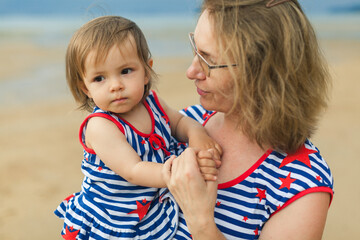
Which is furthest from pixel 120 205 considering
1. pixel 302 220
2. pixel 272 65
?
pixel 272 65

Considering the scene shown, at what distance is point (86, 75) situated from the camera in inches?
80.4

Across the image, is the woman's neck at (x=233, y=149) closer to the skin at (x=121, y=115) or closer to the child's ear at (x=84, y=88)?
the skin at (x=121, y=115)

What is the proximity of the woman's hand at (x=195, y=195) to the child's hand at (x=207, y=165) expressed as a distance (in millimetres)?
26

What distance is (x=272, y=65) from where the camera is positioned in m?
1.85

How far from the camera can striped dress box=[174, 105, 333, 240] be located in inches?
72.4

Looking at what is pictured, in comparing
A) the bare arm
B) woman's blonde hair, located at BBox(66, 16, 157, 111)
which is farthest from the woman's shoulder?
the bare arm

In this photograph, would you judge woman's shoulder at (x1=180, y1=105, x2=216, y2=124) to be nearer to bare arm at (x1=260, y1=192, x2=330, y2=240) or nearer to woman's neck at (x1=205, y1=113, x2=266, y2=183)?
woman's neck at (x1=205, y1=113, x2=266, y2=183)

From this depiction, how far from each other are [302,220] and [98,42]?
3.91ft

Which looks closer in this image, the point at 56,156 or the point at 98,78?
the point at 98,78

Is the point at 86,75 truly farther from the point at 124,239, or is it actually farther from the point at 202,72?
the point at 124,239

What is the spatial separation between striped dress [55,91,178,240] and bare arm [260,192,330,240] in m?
0.49

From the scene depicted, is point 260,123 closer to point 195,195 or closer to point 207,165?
point 207,165

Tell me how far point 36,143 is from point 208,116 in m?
4.43

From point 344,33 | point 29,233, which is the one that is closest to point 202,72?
point 29,233
